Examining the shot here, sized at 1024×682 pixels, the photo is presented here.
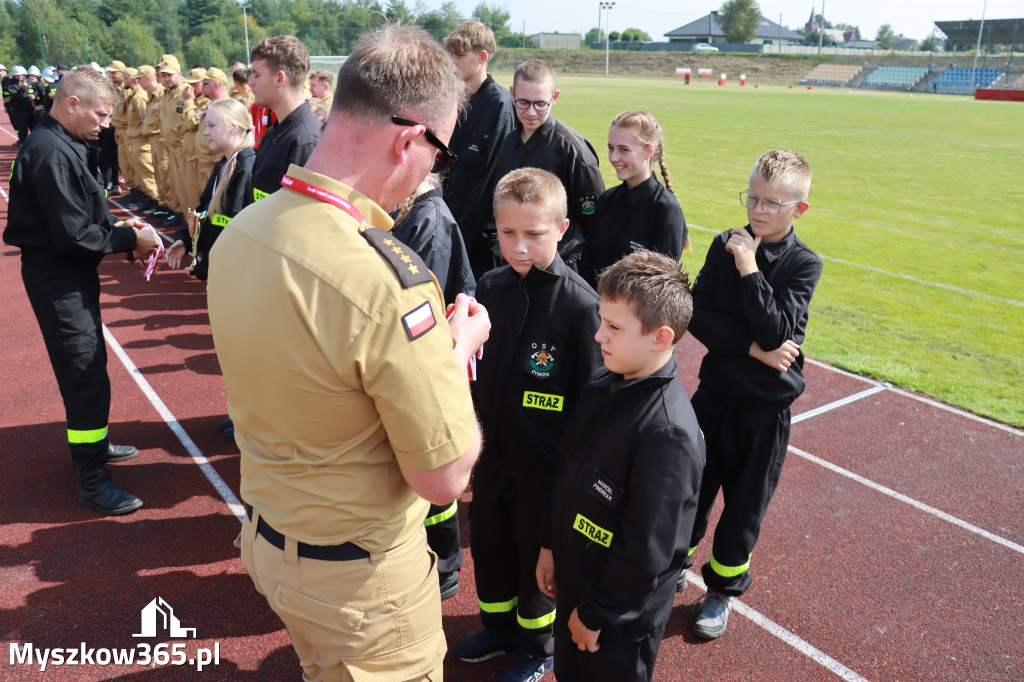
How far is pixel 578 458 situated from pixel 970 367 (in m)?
6.12

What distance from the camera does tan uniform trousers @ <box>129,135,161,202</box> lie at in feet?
45.1

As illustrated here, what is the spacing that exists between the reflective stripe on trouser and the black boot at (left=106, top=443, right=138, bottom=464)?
2772 millimetres

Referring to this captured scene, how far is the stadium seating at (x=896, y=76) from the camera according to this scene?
7906 cm

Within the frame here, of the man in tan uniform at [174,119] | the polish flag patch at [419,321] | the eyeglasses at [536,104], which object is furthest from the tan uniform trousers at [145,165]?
the polish flag patch at [419,321]

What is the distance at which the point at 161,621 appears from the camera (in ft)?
11.5

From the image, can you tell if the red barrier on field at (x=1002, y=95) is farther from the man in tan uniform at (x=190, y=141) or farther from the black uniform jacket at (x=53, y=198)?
the black uniform jacket at (x=53, y=198)

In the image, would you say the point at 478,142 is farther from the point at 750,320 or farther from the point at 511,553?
the point at 511,553

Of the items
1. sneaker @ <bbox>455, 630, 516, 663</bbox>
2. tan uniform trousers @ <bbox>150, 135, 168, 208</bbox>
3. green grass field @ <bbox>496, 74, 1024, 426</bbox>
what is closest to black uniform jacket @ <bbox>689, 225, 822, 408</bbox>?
sneaker @ <bbox>455, 630, 516, 663</bbox>

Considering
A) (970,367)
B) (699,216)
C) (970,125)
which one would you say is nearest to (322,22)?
(970,125)

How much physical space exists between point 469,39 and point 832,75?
294 feet

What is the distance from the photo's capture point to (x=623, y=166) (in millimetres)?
4359

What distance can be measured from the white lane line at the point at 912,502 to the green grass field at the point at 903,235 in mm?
1847

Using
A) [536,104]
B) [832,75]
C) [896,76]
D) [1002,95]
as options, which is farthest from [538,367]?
[896,76]

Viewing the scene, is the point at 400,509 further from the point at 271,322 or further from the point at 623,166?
the point at 623,166
